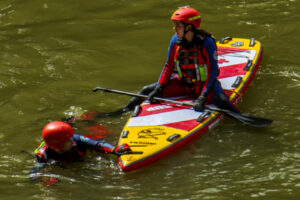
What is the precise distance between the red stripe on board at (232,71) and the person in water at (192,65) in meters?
0.83

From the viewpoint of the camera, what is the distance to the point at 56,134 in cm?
538

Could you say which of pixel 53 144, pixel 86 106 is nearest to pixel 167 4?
pixel 86 106

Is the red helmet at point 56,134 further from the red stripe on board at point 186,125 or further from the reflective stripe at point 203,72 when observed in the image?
the reflective stripe at point 203,72

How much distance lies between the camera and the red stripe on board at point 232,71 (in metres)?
7.52

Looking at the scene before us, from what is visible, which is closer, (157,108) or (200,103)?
(200,103)

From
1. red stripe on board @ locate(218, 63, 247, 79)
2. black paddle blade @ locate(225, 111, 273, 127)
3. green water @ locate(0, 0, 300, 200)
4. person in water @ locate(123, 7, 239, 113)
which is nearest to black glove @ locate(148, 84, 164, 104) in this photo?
person in water @ locate(123, 7, 239, 113)

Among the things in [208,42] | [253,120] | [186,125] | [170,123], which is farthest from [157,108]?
[253,120]

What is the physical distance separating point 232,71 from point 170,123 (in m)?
1.74

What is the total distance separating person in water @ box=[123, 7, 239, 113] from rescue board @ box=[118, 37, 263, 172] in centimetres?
17

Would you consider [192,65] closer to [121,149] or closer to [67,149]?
[121,149]

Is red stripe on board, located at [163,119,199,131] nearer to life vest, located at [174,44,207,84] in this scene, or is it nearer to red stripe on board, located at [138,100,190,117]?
red stripe on board, located at [138,100,190,117]

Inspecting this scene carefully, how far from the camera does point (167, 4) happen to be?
10.7 m

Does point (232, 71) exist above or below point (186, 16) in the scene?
below

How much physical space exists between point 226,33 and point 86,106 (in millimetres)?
3305
